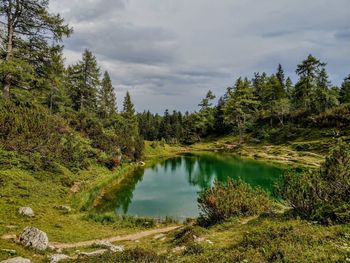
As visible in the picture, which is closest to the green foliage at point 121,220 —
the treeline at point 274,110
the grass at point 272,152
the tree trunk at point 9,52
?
the tree trunk at point 9,52

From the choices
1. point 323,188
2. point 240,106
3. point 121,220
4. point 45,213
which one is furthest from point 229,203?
point 240,106

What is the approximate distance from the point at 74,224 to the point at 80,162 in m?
19.2

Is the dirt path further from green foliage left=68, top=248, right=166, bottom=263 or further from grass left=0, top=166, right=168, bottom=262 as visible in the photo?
green foliage left=68, top=248, right=166, bottom=263

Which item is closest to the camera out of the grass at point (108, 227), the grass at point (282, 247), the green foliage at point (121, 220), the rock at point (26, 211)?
the grass at point (282, 247)

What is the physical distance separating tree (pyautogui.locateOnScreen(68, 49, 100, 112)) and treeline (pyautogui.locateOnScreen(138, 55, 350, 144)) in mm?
42341

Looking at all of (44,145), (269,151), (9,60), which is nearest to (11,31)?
(9,60)

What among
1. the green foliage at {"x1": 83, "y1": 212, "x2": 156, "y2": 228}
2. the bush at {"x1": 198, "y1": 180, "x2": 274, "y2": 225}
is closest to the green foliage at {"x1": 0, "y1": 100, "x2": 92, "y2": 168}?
the green foliage at {"x1": 83, "y1": 212, "x2": 156, "y2": 228}

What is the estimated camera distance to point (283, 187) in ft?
52.3

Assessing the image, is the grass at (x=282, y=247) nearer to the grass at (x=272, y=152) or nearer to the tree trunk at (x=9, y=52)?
the tree trunk at (x=9, y=52)

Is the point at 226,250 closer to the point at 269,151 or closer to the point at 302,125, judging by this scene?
the point at 269,151

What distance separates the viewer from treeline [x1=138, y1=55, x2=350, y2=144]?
3088 inches

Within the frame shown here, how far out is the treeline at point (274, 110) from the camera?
78.4 metres

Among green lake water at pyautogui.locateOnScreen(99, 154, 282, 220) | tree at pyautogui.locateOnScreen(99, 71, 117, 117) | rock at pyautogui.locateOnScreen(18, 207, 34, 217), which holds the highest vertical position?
tree at pyautogui.locateOnScreen(99, 71, 117, 117)

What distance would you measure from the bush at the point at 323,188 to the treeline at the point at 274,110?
6017 cm
